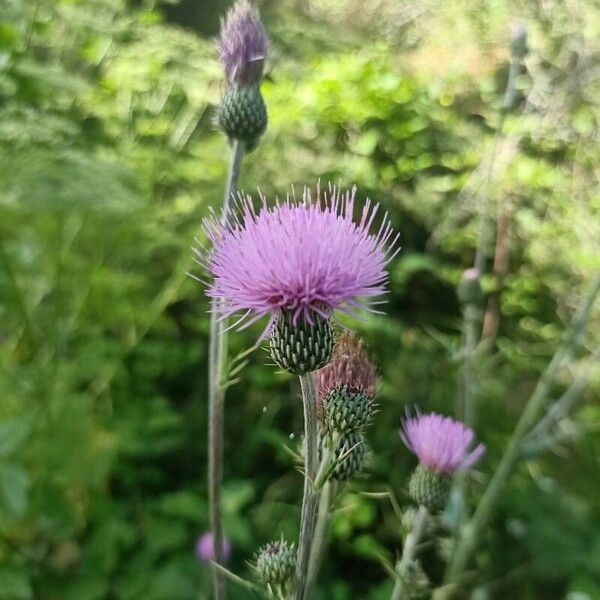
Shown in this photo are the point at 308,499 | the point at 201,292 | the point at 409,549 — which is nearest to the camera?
the point at 308,499

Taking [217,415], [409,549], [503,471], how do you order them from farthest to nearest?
[503,471], [217,415], [409,549]

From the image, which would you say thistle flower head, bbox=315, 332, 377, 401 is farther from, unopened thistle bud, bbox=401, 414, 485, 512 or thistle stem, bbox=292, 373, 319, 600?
unopened thistle bud, bbox=401, 414, 485, 512

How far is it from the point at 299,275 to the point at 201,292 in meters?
2.63

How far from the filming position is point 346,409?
0.95 meters

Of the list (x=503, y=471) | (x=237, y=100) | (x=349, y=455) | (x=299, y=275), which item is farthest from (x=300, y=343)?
(x=503, y=471)

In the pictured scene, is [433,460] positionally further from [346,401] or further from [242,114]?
[242,114]

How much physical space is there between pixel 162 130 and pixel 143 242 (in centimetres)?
87

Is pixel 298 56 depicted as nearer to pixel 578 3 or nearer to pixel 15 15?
pixel 578 3

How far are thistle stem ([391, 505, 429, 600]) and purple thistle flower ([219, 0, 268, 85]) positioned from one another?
890 mm

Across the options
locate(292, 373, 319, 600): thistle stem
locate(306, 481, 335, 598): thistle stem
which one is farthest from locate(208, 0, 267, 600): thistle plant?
locate(292, 373, 319, 600): thistle stem

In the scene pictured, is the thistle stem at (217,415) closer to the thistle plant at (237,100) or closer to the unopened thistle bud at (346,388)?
the thistle plant at (237,100)

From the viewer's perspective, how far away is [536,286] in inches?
152

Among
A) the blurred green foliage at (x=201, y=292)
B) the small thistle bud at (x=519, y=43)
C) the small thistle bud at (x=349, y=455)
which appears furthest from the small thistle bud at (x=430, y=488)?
the small thistle bud at (x=519, y=43)

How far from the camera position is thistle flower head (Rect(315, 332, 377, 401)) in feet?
3.23
